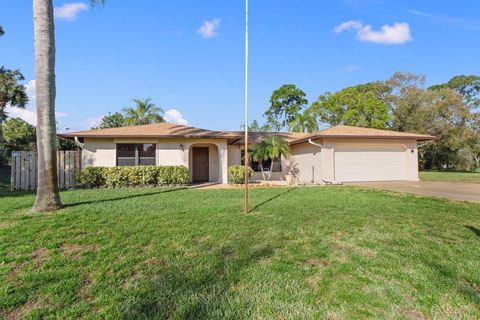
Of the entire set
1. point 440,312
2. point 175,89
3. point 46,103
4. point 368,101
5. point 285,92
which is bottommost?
point 440,312

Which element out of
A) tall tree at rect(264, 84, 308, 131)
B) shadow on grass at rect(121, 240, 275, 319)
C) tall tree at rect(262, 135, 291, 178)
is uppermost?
tall tree at rect(264, 84, 308, 131)

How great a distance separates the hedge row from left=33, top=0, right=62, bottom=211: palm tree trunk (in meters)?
6.12

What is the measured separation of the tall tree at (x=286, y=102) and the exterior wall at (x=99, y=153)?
97.0 feet

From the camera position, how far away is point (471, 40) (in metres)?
19.3

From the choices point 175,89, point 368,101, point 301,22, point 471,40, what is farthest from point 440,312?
point 368,101

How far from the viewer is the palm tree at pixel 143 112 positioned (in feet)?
97.9

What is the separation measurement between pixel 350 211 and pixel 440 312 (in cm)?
455

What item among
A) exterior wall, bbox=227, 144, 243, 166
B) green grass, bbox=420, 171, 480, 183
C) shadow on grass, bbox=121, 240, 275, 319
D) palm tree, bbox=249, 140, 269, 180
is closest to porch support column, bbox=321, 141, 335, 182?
palm tree, bbox=249, 140, 269, 180

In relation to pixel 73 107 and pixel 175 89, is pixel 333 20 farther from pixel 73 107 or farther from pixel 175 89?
pixel 73 107

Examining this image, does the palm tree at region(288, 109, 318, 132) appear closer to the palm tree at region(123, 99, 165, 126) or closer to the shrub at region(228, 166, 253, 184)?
the palm tree at region(123, 99, 165, 126)

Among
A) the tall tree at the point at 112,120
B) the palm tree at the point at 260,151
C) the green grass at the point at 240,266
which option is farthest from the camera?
the tall tree at the point at 112,120

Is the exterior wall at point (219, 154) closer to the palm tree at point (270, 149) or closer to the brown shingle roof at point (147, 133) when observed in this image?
the brown shingle roof at point (147, 133)

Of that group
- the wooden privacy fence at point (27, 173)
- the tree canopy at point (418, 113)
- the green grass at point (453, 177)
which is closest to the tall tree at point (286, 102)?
the tree canopy at point (418, 113)

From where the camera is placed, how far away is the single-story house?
48.5 ft
